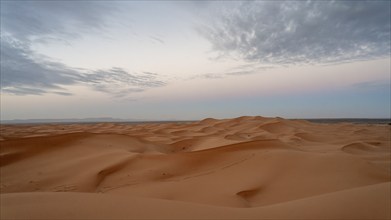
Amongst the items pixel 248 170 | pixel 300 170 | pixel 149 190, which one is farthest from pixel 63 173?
pixel 300 170

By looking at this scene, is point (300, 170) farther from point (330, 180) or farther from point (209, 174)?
point (209, 174)

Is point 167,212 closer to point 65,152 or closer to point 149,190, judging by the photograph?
point 149,190

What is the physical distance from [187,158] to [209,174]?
3.93ft

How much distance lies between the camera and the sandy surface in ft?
8.36

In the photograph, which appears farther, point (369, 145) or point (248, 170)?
point (369, 145)

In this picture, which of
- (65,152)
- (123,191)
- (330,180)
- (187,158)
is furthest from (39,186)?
(330,180)

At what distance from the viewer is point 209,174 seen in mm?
5387

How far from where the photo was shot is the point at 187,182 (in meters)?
4.92

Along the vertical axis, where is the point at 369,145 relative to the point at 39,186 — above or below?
above

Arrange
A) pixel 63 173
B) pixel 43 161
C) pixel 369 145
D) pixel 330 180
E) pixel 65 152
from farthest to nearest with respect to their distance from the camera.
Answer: pixel 369 145 < pixel 65 152 < pixel 43 161 < pixel 63 173 < pixel 330 180

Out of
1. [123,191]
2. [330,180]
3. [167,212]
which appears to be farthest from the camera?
[123,191]

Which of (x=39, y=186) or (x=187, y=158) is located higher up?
(x=187, y=158)

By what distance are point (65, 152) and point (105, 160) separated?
2.04 metres

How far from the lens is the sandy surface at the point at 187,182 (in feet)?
8.36
